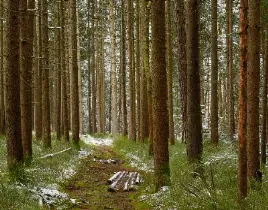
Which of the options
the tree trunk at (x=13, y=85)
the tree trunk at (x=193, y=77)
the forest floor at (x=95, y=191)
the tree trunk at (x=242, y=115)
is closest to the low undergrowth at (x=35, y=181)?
the forest floor at (x=95, y=191)

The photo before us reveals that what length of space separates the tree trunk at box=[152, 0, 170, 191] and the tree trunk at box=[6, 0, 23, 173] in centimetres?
342

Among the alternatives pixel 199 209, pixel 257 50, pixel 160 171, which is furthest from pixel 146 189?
pixel 257 50

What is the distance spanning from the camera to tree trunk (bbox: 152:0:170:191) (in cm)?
930

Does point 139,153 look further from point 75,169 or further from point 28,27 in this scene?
point 28,27

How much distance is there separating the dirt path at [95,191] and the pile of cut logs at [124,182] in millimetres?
235

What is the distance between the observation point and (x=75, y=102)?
704 inches

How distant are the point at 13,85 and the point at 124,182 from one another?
14.4 ft

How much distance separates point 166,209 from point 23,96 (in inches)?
251

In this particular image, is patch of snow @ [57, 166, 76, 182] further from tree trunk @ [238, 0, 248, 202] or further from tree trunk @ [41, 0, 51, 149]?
tree trunk @ [238, 0, 248, 202]

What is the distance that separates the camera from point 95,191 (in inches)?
418

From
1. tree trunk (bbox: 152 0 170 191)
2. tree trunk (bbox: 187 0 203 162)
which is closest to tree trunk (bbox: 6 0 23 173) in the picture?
tree trunk (bbox: 152 0 170 191)

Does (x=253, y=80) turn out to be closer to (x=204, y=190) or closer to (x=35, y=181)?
(x=204, y=190)

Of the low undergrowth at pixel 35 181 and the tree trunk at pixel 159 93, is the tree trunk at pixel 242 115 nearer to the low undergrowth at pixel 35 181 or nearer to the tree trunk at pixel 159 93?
the tree trunk at pixel 159 93

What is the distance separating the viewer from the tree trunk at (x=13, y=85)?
922cm
